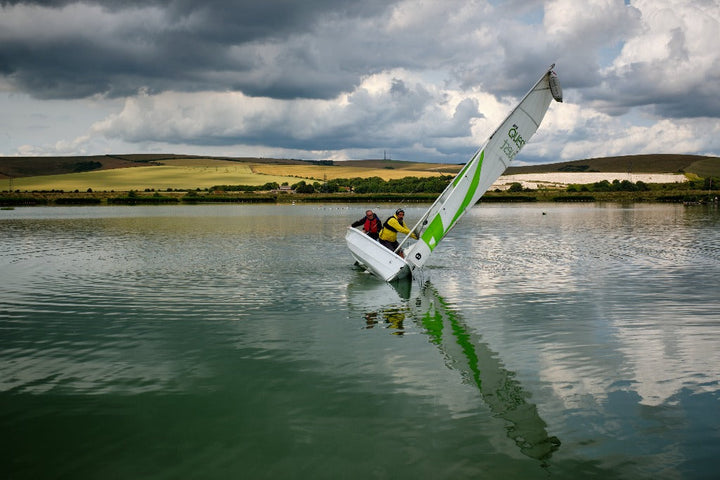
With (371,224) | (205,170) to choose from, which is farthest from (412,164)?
(371,224)

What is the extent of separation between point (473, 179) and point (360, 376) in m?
9.69

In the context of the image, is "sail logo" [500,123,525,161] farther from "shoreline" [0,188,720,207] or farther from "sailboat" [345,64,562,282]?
"shoreline" [0,188,720,207]

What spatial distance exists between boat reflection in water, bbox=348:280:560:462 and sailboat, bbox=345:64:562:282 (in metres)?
0.76

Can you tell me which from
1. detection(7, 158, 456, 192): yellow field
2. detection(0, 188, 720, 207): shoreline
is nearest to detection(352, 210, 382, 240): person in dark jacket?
detection(0, 188, 720, 207): shoreline

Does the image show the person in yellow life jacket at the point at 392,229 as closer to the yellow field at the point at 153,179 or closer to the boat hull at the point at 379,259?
the boat hull at the point at 379,259

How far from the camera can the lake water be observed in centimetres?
633

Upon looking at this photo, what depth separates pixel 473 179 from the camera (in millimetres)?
17188

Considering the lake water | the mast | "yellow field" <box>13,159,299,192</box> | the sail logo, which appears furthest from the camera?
"yellow field" <box>13,159,299,192</box>

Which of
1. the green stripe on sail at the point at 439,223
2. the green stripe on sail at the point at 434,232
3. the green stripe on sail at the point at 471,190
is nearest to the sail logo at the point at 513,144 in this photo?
the green stripe on sail at the point at 471,190

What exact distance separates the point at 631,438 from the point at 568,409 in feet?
3.14

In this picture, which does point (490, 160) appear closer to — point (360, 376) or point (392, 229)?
point (392, 229)

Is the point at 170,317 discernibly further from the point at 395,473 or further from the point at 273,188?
the point at 273,188

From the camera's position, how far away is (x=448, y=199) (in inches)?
680

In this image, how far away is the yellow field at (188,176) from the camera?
121 m
